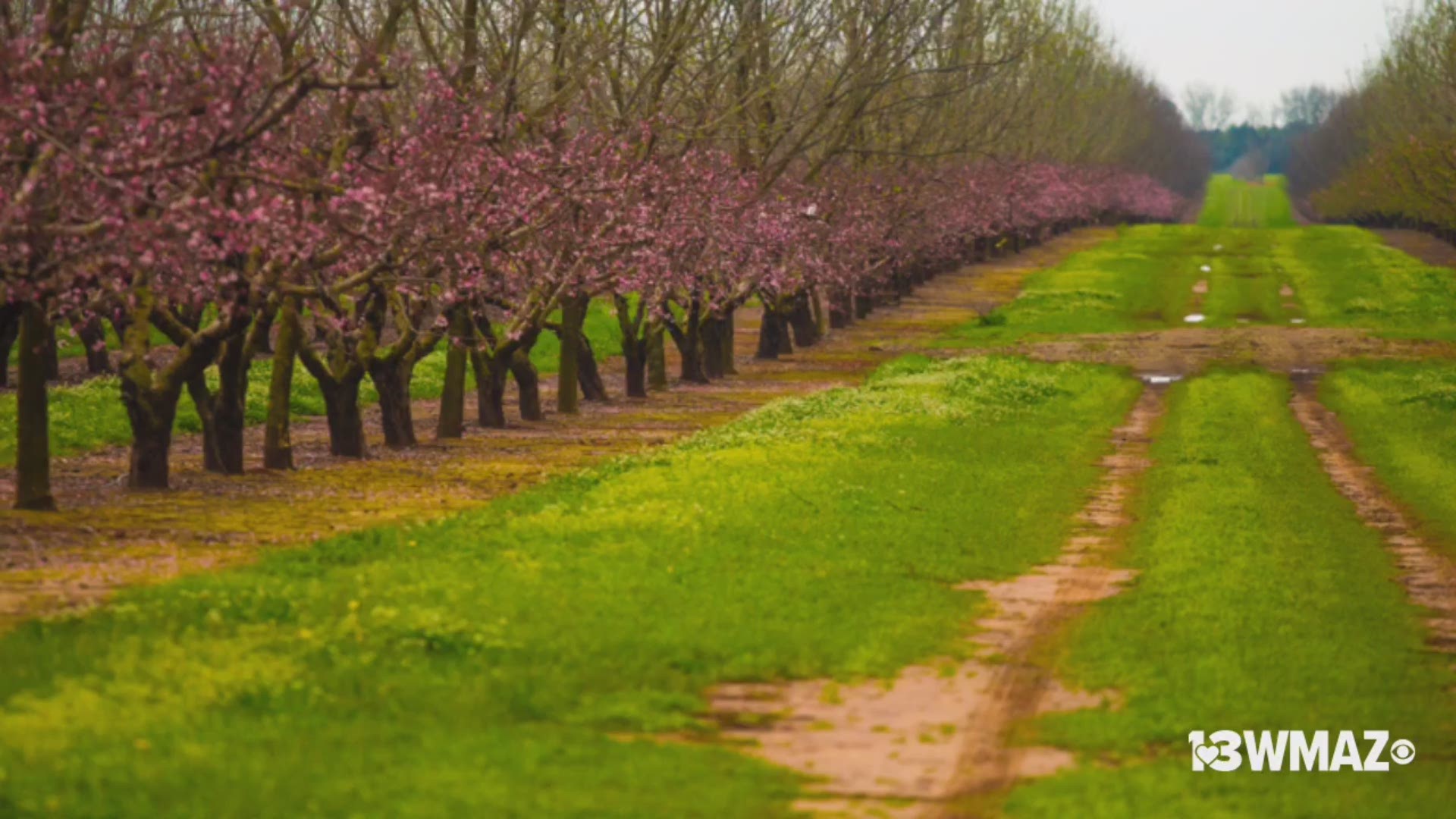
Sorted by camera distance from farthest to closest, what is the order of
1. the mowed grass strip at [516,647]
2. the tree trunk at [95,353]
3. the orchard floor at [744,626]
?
1. the tree trunk at [95,353]
2. the orchard floor at [744,626]
3. the mowed grass strip at [516,647]

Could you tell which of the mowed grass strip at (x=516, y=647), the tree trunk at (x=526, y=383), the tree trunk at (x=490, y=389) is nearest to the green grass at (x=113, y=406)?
the tree trunk at (x=490, y=389)

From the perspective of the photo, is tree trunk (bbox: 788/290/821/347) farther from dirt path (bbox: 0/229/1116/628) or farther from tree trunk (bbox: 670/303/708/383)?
dirt path (bbox: 0/229/1116/628)

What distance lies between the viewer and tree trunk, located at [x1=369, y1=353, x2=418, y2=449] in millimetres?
34344

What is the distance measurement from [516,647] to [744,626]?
2.25 m

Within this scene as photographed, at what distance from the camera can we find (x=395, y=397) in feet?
114

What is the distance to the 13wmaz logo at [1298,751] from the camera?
42.1ft

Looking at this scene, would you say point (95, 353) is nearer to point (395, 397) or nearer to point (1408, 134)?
point (395, 397)

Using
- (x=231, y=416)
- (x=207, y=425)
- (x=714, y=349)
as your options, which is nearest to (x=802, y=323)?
(x=714, y=349)

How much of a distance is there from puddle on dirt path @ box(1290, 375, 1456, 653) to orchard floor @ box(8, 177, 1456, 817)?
119 millimetres

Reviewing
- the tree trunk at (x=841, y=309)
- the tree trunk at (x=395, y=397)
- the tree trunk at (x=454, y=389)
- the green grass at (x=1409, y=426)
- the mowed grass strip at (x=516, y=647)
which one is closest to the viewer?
the mowed grass strip at (x=516, y=647)

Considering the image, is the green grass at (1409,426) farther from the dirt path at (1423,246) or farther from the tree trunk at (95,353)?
the dirt path at (1423,246)

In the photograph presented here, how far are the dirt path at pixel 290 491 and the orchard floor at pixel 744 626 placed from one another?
123 millimetres

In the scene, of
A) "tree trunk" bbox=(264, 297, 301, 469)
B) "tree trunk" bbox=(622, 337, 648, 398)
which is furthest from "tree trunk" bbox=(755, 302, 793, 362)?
"tree trunk" bbox=(264, 297, 301, 469)

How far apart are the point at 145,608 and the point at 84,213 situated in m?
4.57
